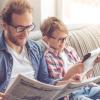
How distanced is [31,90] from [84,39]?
1.12 metres

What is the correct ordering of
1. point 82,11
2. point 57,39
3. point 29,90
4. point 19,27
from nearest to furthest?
point 29,90
point 19,27
point 57,39
point 82,11

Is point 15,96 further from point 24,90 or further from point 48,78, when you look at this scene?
point 48,78

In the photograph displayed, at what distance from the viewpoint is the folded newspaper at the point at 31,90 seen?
124 centimetres

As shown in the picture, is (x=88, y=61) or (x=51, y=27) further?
(x=51, y=27)

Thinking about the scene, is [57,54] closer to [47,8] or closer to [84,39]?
[84,39]

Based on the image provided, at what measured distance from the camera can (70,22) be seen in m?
2.87

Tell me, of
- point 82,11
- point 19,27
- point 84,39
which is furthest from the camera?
point 82,11

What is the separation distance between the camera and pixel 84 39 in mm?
2322

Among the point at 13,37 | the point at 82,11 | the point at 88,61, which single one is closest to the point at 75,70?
the point at 88,61

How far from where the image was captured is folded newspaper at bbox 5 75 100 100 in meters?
1.24

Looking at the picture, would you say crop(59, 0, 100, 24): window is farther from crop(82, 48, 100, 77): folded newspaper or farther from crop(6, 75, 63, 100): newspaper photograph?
crop(6, 75, 63, 100): newspaper photograph

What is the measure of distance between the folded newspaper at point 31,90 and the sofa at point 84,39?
0.78m

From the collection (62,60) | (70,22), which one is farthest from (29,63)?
(70,22)

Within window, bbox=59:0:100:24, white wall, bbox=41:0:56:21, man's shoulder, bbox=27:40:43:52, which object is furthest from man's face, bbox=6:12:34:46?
window, bbox=59:0:100:24
